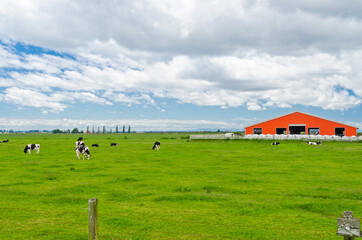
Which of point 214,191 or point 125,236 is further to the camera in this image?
point 214,191

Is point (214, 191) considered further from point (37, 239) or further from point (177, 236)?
point (37, 239)

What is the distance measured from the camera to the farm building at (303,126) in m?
67.5

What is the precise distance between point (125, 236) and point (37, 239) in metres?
2.57

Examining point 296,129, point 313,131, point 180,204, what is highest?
point 296,129

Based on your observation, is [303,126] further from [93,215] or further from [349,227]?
[93,215]

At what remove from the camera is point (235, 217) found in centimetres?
1083

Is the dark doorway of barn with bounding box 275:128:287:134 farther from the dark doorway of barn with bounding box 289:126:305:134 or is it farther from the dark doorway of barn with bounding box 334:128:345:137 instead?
the dark doorway of barn with bounding box 334:128:345:137

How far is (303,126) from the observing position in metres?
70.6

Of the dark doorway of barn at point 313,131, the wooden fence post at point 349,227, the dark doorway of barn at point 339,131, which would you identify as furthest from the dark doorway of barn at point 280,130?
the wooden fence post at point 349,227

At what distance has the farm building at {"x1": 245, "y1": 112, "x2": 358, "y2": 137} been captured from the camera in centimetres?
6751

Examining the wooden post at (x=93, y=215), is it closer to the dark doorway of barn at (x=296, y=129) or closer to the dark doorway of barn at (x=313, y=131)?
the dark doorway of barn at (x=313, y=131)

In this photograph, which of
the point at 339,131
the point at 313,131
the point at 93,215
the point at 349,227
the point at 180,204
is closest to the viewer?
the point at 349,227

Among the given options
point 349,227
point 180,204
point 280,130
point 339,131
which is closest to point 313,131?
point 339,131

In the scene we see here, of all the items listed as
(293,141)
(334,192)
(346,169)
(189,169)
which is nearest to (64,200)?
(189,169)
